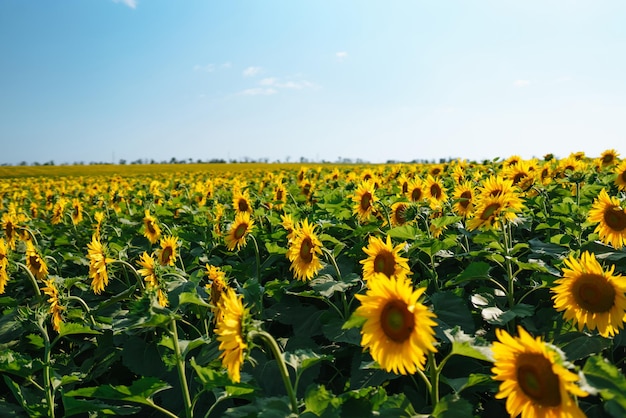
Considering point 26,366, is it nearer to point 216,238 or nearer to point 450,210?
point 216,238

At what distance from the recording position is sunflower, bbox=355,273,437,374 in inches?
66.2

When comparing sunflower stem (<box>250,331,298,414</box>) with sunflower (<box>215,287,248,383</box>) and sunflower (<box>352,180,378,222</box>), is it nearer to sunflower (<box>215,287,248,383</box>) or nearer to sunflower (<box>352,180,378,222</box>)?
sunflower (<box>215,287,248,383</box>)

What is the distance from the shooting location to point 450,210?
491cm

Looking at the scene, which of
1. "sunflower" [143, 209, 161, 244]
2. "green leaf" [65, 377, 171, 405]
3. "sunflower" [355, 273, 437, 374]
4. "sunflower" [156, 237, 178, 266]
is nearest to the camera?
"sunflower" [355, 273, 437, 374]

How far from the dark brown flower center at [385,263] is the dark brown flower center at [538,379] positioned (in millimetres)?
1312

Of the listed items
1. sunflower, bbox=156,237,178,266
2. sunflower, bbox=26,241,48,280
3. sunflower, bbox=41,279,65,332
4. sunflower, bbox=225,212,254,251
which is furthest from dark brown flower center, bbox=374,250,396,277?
sunflower, bbox=26,241,48,280

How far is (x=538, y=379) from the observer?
4.89 ft

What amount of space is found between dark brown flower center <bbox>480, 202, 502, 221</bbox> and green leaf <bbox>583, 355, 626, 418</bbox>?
2076 mm

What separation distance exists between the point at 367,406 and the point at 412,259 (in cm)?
165

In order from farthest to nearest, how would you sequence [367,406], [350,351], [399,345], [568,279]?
[350,351] → [568,279] → [367,406] → [399,345]

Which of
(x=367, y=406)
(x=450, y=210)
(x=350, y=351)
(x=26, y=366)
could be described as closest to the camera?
(x=367, y=406)

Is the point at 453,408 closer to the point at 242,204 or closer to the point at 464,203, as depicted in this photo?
the point at 464,203

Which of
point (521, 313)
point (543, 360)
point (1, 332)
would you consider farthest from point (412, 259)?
point (1, 332)

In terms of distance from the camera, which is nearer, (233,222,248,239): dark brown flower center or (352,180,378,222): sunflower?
(233,222,248,239): dark brown flower center
